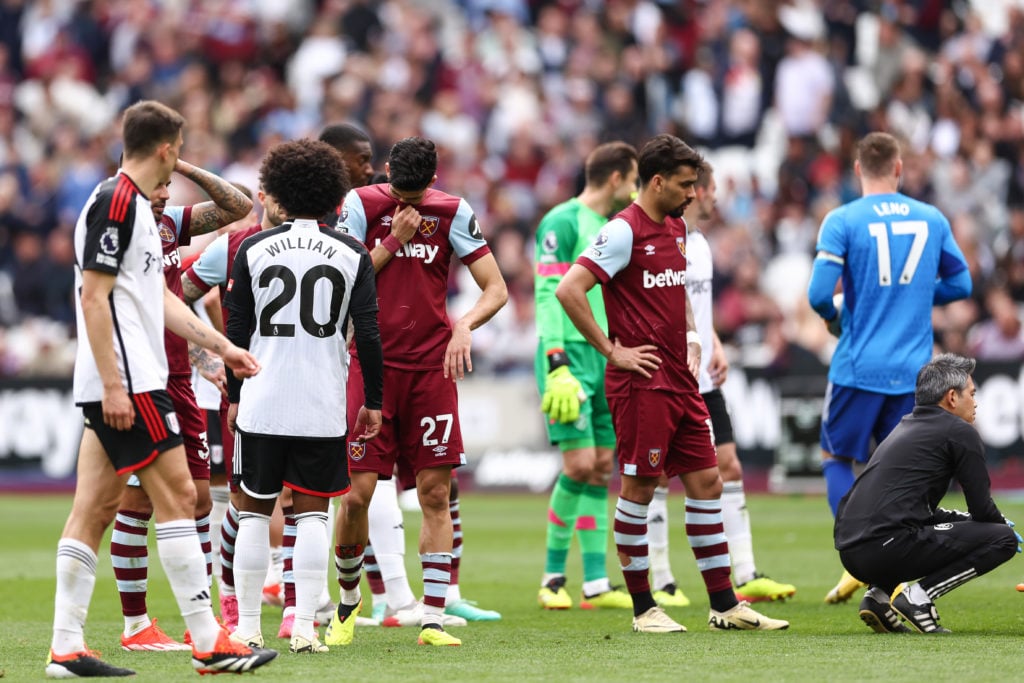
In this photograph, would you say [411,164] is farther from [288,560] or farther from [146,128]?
[288,560]

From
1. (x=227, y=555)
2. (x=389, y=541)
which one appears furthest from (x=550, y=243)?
(x=227, y=555)

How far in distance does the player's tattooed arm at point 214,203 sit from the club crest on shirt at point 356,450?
134cm

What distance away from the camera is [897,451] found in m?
8.73

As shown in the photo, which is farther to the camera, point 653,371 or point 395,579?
point 395,579

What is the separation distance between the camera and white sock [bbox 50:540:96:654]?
7043 mm

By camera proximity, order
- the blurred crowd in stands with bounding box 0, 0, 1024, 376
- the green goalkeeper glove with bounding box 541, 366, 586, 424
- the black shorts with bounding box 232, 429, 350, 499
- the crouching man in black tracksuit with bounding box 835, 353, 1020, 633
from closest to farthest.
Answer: the black shorts with bounding box 232, 429, 350, 499, the crouching man in black tracksuit with bounding box 835, 353, 1020, 633, the green goalkeeper glove with bounding box 541, 366, 586, 424, the blurred crowd in stands with bounding box 0, 0, 1024, 376

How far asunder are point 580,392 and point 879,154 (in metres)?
2.46

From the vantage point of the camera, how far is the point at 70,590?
7.05 meters

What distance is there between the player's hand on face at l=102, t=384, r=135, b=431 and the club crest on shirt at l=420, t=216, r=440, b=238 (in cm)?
227

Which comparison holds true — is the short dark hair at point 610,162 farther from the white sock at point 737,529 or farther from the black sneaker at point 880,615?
the black sneaker at point 880,615

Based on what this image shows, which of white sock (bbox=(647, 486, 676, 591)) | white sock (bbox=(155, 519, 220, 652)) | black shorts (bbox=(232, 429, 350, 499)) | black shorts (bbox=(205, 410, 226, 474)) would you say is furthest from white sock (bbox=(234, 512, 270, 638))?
white sock (bbox=(647, 486, 676, 591))

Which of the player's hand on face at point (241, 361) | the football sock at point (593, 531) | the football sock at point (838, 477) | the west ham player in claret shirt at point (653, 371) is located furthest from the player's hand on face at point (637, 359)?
the player's hand on face at point (241, 361)

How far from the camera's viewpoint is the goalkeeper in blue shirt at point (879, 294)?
10.0 meters

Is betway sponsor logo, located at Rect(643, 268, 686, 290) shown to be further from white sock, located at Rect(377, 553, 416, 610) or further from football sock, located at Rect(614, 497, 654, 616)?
white sock, located at Rect(377, 553, 416, 610)
